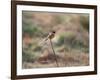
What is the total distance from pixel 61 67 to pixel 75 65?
0.15 m

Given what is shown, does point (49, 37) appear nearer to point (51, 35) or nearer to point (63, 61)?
point (51, 35)

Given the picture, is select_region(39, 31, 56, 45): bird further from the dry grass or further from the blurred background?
the dry grass

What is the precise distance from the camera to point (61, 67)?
6.10 feet

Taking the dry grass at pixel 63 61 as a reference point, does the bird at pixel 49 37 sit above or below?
above

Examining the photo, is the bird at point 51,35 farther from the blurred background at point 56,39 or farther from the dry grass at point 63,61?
the dry grass at point 63,61

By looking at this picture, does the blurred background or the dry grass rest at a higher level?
the blurred background

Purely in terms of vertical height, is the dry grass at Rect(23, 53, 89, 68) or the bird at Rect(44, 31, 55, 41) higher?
the bird at Rect(44, 31, 55, 41)

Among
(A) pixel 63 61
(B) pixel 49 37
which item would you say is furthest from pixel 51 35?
(A) pixel 63 61

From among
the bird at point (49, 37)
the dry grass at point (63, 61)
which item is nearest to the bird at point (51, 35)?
the bird at point (49, 37)

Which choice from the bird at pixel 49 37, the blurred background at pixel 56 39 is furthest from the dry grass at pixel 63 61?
the bird at pixel 49 37

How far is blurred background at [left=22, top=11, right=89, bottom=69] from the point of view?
5.82 ft

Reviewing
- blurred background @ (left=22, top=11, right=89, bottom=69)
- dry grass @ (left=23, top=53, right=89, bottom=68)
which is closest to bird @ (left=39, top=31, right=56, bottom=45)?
blurred background @ (left=22, top=11, right=89, bottom=69)

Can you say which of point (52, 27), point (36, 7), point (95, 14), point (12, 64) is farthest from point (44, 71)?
point (95, 14)

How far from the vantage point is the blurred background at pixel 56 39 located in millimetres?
1773
